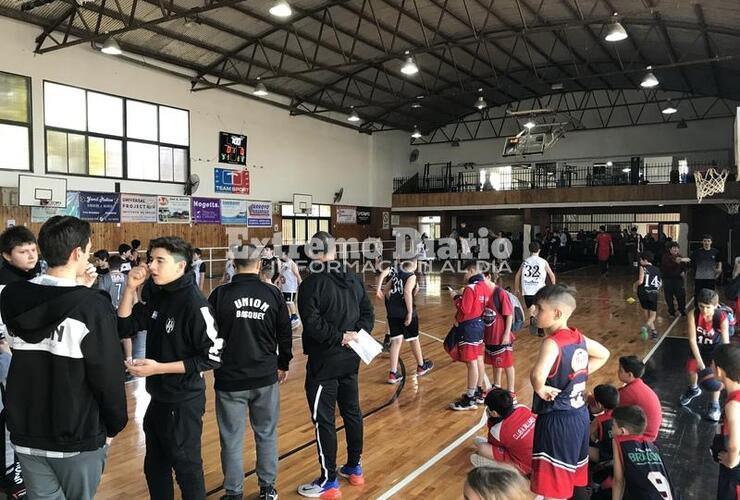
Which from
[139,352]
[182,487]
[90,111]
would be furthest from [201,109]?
[182,487]

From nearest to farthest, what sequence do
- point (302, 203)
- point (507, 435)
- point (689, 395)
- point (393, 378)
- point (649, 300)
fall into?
1. point (507, 435)
2. point (689, 395)
3. point (393, 378)
4. point (649, 300)
5. point (302, 203)

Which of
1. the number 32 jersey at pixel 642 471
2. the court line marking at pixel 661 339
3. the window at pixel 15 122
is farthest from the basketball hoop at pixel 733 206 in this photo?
the window at pixel 15 122

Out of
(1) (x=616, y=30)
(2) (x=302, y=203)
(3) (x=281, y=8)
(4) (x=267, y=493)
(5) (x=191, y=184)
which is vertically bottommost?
(4) (x=267, y=493)

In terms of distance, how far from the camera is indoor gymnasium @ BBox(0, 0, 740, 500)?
291 centimetres

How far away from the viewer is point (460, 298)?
19.0ft

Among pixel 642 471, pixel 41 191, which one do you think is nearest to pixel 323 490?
pixel 642 471

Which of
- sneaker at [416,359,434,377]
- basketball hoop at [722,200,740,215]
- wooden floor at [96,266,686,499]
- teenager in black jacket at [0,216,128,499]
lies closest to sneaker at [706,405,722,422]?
wooden floor at [96,266,686,499]

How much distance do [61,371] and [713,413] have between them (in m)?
5.69

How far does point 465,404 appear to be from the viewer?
5.63m

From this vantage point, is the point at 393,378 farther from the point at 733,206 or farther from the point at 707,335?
the point at 733,206

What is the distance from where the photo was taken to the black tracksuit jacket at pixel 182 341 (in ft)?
9.59

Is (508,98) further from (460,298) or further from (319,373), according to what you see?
(319,373)

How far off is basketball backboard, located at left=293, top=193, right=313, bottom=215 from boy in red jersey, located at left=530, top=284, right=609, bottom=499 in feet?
67.2

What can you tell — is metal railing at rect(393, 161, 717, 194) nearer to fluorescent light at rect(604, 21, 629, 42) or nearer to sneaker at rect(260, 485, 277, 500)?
fluorescent light at rect(604, 21, 629, 42)
